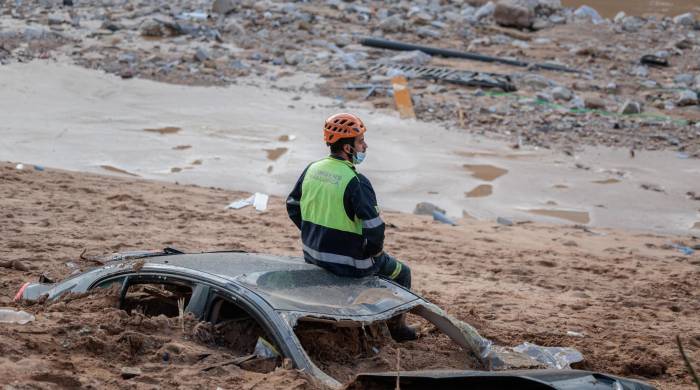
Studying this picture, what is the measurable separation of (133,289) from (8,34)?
52.6 feet

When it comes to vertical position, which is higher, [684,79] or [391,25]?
[391,25]

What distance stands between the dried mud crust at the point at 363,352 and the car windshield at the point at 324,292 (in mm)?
124

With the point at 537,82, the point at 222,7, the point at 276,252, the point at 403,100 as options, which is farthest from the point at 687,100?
the point at 222,7

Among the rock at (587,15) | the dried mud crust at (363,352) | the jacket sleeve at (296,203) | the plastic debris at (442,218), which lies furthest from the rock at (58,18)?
the dried mud crust at (363,352)

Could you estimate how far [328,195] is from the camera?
18.7 feet

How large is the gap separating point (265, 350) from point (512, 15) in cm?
2173

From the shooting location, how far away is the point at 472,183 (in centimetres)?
1299

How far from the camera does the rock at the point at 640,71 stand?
20.1 m

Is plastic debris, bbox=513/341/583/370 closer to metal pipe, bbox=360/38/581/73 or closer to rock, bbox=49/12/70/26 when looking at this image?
metal pipe, bbox=360/38/581/73

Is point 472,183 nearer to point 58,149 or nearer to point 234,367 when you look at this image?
point 58,149

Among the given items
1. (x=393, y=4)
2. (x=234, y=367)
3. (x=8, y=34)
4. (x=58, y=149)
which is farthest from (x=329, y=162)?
(x=393, y=4)

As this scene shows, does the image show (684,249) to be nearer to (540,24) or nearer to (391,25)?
(391,25)

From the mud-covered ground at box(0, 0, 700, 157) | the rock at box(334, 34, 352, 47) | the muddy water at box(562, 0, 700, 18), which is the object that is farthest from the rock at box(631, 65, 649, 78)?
the muddy water at box(562, 0, 700, 18)

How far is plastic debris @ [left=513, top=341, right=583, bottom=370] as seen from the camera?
6074 mm
